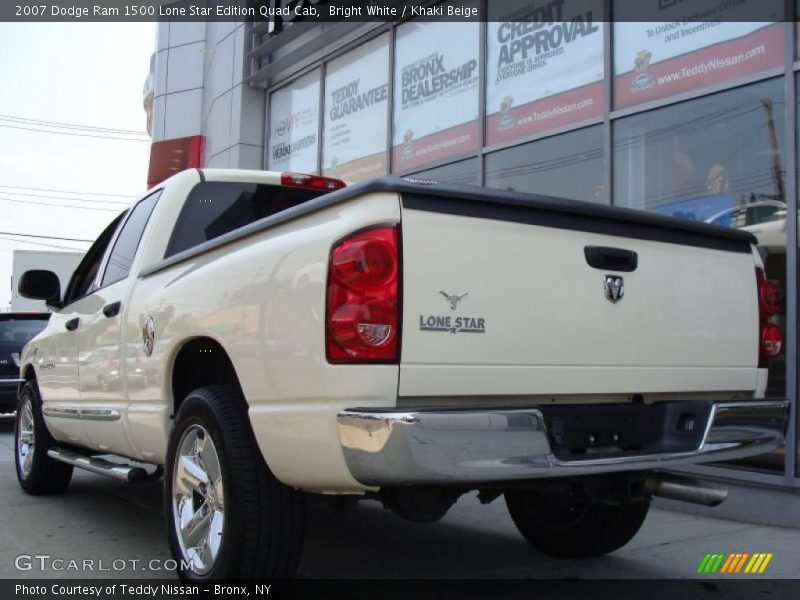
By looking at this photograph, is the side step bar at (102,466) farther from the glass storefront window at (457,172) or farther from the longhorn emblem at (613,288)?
the glass storefront window at (457,172)

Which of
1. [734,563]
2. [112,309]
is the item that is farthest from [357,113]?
[734,563]

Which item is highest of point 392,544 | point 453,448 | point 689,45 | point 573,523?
point 689,45

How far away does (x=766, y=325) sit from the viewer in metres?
3.52

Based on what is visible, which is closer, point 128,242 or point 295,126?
point 128,242

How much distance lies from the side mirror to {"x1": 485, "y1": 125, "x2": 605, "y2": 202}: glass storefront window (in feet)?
13.8

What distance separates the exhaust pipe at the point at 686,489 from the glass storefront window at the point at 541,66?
15.1 feet

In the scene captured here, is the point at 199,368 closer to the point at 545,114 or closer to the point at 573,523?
the point at 573,523

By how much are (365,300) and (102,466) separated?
249 centimetres

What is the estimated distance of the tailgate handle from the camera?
2.99 m

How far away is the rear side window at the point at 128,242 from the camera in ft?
14.9

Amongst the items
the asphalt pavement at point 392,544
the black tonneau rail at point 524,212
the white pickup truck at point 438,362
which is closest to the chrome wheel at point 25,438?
the asphalt pavement at point 392,544

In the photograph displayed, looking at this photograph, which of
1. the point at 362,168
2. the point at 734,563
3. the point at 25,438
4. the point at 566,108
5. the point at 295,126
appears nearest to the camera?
the point at 734,563

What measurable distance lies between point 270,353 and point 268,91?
1072 centimetres

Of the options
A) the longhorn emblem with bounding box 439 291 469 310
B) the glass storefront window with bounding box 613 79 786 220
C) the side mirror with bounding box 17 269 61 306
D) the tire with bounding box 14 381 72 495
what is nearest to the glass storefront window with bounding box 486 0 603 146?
the glass storefront window with bounding box 613 79 786 220
